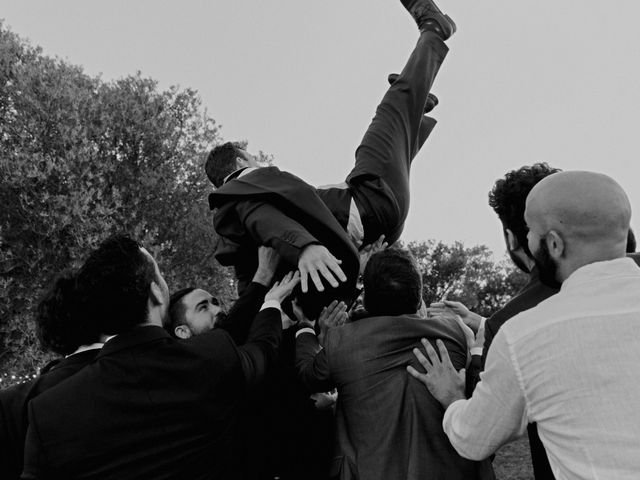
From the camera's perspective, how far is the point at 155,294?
8.57 feet

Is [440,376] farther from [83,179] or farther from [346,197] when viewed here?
[83,179]

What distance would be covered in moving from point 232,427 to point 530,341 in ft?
4.20

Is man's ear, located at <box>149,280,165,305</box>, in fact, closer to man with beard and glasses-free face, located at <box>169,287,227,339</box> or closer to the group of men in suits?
the group of men in suits

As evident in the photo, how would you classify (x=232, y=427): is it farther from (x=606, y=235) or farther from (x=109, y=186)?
(x=109, y=186)

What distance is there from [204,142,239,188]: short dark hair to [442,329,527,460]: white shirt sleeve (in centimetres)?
190

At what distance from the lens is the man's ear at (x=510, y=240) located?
2.73 meters

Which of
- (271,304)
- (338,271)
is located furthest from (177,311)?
(338,271)

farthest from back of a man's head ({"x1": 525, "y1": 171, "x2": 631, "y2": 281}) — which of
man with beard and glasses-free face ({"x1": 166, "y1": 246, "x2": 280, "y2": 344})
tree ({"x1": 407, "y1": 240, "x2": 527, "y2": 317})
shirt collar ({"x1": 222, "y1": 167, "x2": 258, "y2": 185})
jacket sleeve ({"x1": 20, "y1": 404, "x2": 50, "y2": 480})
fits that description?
A: tree ({"x1": 407, "y1": 240, "x2": 527, "y2": 317})

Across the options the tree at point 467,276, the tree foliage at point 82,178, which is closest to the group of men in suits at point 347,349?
the tree foliage at point 82,178

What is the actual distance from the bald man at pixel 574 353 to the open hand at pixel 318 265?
689 mm

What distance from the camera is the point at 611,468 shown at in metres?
1.79

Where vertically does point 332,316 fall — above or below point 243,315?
below

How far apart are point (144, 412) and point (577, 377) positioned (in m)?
1.53

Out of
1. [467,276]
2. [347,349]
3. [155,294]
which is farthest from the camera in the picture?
[467,276]
